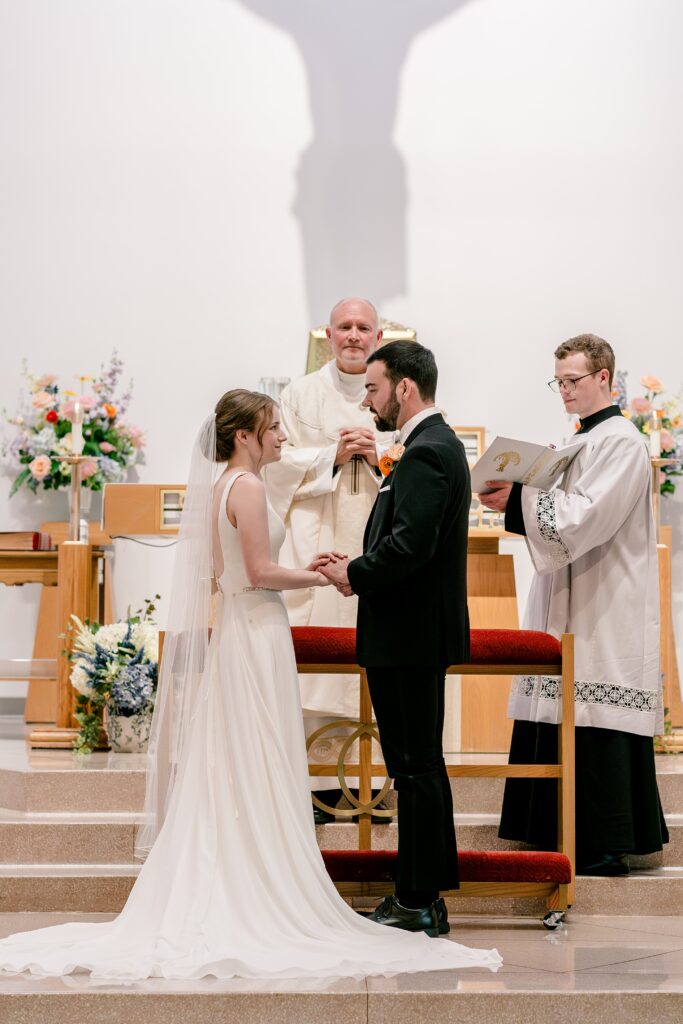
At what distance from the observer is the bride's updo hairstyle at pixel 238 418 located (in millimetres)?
3926

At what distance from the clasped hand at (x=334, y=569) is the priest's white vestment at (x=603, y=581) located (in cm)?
96

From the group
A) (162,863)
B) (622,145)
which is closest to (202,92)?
(622,145)

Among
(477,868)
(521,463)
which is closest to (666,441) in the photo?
(521,463)

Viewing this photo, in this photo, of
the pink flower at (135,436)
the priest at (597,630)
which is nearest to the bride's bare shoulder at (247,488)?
the priest at (597,630)

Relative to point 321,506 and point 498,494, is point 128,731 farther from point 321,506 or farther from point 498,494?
point 498,494

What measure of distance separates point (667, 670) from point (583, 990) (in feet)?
11.1

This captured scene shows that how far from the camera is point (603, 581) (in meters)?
4.66

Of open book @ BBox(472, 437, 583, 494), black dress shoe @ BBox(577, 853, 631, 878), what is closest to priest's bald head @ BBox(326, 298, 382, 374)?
open book @ BBox(472, 437, 583, 494)

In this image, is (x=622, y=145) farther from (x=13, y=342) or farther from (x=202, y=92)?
(x=13, y=342)

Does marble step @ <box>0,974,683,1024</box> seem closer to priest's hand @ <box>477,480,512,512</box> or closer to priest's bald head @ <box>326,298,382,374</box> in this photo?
priest's hand @ <box>477,480,512,512</box>

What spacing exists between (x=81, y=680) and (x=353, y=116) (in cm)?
444

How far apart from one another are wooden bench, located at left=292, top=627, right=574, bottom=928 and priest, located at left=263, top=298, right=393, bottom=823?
699mm

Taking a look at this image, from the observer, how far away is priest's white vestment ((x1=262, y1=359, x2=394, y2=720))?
201 inches

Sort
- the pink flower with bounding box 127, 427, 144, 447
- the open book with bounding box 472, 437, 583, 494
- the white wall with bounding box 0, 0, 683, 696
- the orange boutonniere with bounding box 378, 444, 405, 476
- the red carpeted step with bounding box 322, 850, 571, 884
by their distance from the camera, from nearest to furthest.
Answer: the red carpeted step with bounding box 322, 850, 571, 884
the open book with bounding box 472, 437, 583, 494
the orange boutonniere with bounding box 378, 444, 405, 476
the pink flower with bounding box 127, 427, 144, 447
the white wall with bounding box 0, 0, 683, 696
